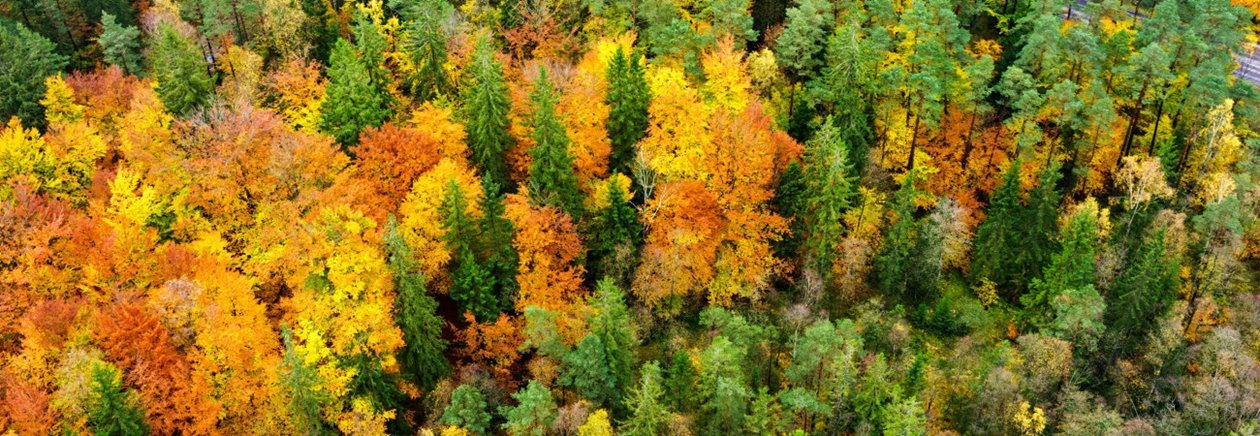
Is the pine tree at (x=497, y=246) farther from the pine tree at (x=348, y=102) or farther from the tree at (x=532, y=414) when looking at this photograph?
the pine tree at (x=348, y=102)

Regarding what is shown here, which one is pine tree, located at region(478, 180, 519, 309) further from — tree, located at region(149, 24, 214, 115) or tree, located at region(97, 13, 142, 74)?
tree, located at region(97, 13, 142, 74)

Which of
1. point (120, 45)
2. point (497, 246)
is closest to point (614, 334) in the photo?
point (497, 246)

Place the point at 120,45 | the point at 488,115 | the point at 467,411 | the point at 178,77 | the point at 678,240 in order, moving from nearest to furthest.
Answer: the point at 467,411 → the point at 678,240 → the point at 488,115 → the point at 178,77 → the point at 120,45

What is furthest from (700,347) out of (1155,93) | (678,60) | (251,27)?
(251,27)

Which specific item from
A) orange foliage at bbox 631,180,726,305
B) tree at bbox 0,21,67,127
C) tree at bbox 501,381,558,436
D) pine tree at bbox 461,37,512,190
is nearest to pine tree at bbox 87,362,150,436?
tree at bbox 501,381,558,436

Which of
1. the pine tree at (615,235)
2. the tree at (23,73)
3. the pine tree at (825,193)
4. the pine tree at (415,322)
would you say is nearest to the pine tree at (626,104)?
the pine tree at (615,235)

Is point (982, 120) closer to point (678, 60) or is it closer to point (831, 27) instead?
point (831, 27)

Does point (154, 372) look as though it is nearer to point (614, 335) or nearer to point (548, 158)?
point (614, 335)
